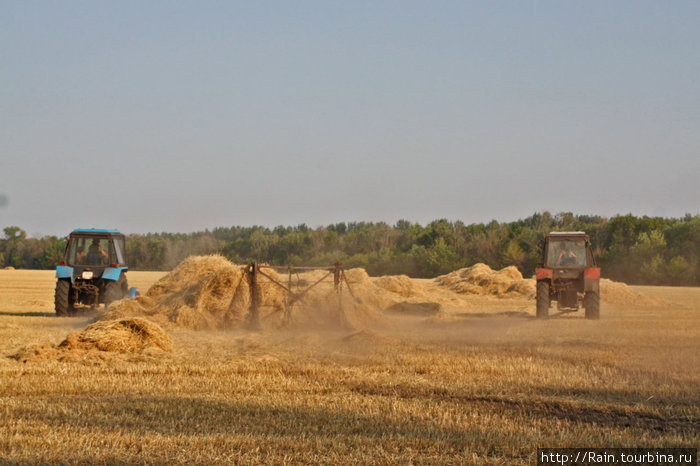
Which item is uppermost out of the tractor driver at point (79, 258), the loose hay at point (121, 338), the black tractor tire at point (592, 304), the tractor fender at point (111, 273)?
the tractor driver at point (79, 258)

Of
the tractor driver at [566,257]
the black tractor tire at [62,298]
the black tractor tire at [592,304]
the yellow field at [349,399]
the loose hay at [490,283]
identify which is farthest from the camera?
the loose hay at [490,283]

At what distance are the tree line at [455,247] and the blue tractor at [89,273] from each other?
2501 cm

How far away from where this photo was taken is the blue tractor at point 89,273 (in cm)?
1881

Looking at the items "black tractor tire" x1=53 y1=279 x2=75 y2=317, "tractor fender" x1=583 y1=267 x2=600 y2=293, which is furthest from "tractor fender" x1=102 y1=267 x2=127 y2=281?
"tractor fender" x1=583 y1=267 x2=600 y2=293

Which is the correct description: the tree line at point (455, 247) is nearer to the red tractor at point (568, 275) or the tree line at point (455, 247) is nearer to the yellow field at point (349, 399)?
the red tractor at point (568, 275)

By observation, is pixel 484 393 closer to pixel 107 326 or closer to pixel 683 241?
pixel 107 326

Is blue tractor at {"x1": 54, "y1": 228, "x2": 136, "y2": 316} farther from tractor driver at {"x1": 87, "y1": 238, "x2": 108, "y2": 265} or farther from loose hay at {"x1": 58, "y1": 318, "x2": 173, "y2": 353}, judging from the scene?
loose hay at {"x1": 58, "y1": 318, "x2": 173, "y2": 353}

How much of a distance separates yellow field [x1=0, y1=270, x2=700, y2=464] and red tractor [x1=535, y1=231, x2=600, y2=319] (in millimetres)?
4654

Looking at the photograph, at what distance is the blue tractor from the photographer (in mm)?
18812

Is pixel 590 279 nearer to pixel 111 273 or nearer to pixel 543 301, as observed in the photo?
pixel 543 301

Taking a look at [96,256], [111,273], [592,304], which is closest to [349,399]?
[111,273]

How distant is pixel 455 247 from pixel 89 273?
166 feet

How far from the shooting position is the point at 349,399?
809 cm

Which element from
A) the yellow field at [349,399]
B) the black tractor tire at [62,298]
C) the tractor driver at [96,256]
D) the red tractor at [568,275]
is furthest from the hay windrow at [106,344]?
the red tractor at [568,275]
